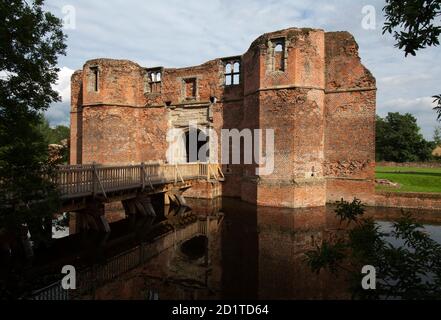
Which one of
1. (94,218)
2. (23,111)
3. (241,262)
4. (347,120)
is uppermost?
(347,120)

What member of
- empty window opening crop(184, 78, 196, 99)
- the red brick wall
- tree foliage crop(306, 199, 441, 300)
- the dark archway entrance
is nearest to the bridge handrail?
the dark archway entrance

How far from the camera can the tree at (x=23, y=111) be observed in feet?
13.4

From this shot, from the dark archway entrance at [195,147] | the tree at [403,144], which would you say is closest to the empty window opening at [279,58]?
the dark archway entrance at [195,147]

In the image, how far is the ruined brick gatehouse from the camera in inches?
599

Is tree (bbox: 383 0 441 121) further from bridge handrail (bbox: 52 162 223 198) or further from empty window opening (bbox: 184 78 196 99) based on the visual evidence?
empty window opening (bbox: 184 78 196 99)

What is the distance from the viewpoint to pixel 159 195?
56.5 ft

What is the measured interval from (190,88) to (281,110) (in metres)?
7.24

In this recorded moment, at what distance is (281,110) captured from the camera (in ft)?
50.5

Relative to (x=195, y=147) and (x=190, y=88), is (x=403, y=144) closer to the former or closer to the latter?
(x=195, y=147)

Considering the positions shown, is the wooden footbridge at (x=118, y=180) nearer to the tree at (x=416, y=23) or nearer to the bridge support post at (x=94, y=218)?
the bridge support post at (x=94, y=218)

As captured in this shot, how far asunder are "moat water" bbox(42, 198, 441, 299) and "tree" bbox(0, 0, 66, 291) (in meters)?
2.68

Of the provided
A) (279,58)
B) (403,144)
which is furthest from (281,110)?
(403,144)
